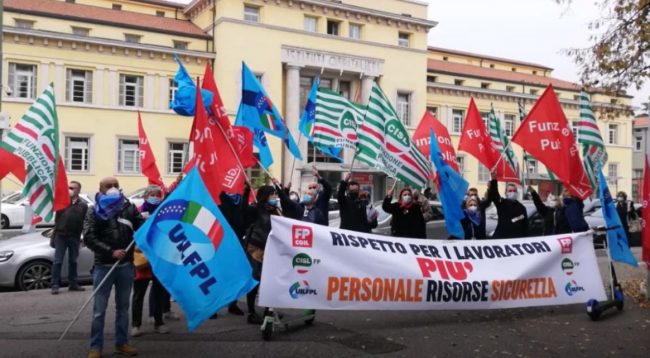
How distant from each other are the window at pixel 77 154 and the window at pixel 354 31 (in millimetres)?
19300

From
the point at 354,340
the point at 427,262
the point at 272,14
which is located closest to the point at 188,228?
the point at 354,340

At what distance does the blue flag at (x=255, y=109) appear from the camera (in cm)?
984

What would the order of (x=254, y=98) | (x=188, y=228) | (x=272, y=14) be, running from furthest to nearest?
(x=272, y=14)
(x=254, y=98)
(x=188, y=228)

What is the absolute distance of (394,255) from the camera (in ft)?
25.3

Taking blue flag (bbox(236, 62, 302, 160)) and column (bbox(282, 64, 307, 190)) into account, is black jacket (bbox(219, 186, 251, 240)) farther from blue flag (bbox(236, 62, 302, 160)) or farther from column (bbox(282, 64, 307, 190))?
column (bbox(282, 64, 307, 190))

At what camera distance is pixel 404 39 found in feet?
153

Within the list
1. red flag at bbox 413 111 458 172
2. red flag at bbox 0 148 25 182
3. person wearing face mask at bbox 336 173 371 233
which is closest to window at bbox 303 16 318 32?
red flag at bbox 413 111 458 172

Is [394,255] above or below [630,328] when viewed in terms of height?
above

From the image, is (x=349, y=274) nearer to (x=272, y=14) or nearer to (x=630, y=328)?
(x=630, y=328)

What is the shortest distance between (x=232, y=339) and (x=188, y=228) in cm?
170

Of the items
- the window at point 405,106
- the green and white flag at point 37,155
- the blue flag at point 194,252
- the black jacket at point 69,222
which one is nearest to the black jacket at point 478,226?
the blue flag at point 194,252

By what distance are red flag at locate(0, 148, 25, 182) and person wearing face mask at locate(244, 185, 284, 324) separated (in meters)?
3.36

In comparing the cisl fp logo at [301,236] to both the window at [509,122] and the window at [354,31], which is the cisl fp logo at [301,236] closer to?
the window at [354,31]

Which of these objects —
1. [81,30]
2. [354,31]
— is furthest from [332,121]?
[354,31]
